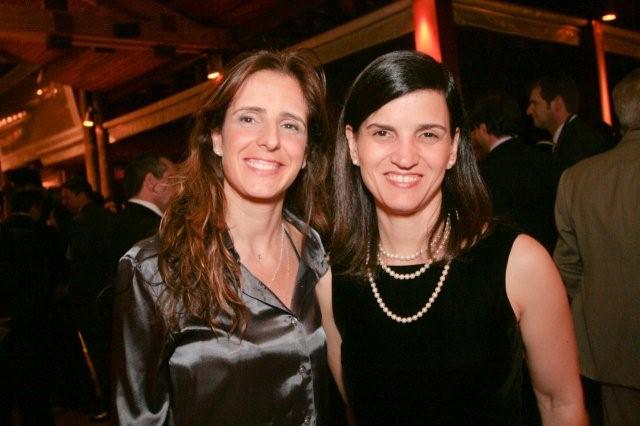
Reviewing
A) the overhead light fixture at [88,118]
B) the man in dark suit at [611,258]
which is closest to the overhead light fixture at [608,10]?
the man in dark suit at [611,258]

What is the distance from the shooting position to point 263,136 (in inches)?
64.2

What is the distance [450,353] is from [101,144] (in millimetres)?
8903

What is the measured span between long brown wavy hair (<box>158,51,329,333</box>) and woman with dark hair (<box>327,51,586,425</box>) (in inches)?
10.3

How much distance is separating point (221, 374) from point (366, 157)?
0.77m

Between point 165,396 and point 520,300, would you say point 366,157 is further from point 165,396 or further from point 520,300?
point 165,396

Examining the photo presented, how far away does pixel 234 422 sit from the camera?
1.50m

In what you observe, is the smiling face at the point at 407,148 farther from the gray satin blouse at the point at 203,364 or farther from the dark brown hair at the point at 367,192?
the gray satin blouse at the point at 203,364

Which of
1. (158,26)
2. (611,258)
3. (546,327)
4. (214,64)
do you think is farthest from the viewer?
(214,64)

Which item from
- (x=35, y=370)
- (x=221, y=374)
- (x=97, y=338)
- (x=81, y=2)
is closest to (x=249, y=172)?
(x=221, y=374)

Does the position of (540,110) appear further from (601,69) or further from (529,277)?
(529,277)

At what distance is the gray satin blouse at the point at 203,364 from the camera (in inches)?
57.6

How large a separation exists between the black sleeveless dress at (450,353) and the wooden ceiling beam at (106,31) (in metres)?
5.57

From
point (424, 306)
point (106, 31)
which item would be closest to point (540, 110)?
point (424, 306)

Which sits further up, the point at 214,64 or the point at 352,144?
the point at 214,64
